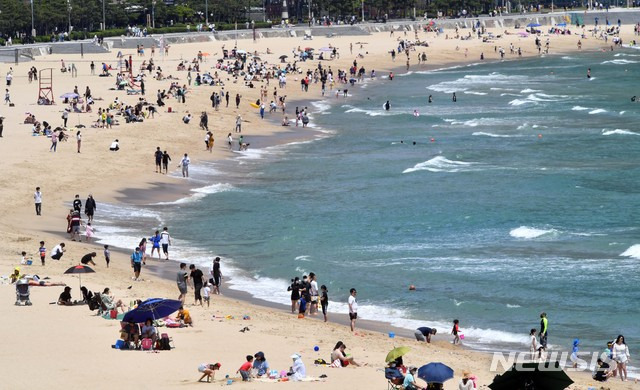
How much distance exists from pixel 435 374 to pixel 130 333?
6999 millimetres

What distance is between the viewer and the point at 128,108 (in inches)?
2424

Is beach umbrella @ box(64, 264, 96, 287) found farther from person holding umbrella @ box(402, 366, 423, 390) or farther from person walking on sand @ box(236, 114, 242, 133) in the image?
person walking on sand @ box(236, 114, 242, 133)

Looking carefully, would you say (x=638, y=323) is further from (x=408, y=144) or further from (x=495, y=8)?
(x=495, y=8)

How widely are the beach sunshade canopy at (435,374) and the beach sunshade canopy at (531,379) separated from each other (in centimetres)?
192

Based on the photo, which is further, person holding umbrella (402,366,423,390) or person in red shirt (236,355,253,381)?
person in red shirt (236,355,253,381)

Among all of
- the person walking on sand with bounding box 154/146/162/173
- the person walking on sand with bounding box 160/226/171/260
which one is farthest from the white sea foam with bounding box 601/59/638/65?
the person walking on sand with bounding box 160/226/171/260

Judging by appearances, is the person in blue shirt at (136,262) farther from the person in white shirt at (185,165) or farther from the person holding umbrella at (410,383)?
the person in white shirt at (185,165)

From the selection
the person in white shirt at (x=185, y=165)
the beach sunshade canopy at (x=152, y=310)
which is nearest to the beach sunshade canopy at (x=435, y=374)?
the beach sunshade canopy at (x=152, y=310)

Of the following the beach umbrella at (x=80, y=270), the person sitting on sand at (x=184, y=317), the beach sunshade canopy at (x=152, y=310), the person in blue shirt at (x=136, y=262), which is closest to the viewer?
the beach sunshade canopy at (x=152, y=310)

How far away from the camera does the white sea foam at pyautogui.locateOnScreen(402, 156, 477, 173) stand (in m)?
52.8

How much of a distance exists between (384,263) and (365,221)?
252 inches

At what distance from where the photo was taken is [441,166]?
5375cm

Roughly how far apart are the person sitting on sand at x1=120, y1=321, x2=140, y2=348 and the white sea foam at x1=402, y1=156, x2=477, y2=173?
30.1m

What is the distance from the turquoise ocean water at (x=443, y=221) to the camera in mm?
30703
